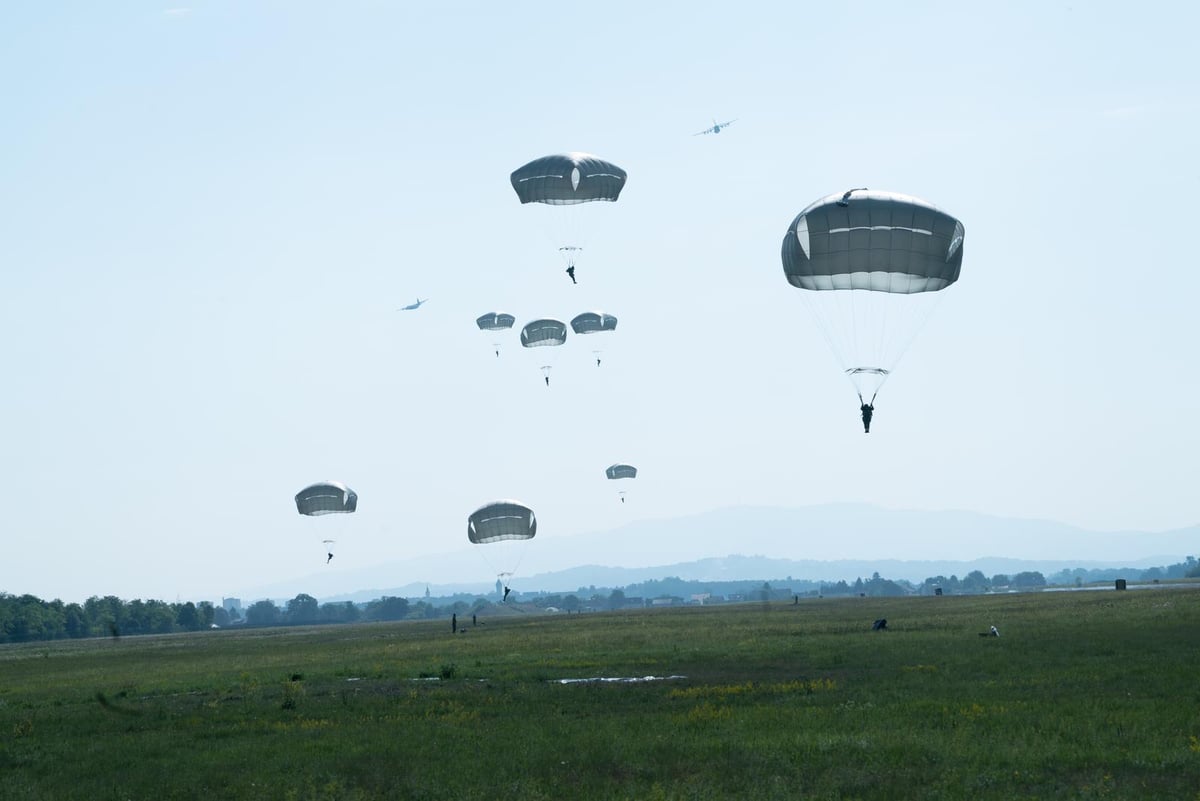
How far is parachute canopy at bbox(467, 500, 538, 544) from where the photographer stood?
8688 centimetres

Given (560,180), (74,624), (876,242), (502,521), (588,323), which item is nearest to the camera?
(876,242)

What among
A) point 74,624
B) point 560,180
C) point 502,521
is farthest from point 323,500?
point 74,624

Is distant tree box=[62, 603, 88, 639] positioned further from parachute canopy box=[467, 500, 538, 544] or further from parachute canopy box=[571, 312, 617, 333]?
parachute canopy box=[467, 500, 538, 544]

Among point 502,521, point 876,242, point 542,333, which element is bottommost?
point 502,521

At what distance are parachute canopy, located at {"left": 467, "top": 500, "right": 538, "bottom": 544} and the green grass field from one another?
37.8m

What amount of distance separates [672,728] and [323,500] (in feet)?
229

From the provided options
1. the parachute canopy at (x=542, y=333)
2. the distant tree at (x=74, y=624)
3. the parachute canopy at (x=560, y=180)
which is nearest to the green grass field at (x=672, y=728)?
the parachute canopy at (x=560, y=180)

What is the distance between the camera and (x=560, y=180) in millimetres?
67688

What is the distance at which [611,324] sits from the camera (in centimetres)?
11031

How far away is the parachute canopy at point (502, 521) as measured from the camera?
285 ft

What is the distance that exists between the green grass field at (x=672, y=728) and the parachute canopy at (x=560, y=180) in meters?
29.1

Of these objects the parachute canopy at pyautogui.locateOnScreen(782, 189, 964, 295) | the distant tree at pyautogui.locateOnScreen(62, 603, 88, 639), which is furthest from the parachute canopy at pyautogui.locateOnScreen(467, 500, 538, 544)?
the distant tree at pyautogui.locateOnScreen(62, 603, 88, 639)

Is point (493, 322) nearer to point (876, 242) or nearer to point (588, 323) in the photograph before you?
point (588, 323)

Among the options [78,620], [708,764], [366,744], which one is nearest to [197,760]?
[366,744]
